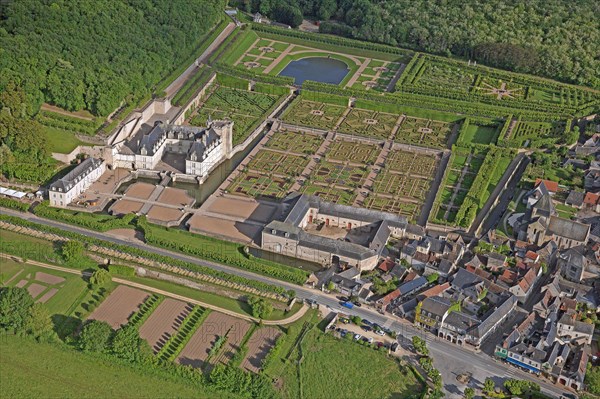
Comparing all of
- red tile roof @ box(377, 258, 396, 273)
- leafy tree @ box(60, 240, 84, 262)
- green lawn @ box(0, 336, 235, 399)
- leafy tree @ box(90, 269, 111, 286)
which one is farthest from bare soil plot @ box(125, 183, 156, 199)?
red tile roof @ box(377, 258, 396, 273)

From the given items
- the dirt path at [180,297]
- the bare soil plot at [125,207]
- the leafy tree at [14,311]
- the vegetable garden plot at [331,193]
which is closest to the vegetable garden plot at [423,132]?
the vegetable garden plot at [331,193]

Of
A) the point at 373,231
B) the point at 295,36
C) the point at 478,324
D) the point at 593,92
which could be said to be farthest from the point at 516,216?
the point at 295,36

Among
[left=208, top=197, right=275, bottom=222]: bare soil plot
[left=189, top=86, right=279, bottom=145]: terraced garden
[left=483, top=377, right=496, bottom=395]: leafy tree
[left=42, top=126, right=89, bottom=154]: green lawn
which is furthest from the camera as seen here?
[left=189, top=86, right=279, bottom=145]: terraced garden

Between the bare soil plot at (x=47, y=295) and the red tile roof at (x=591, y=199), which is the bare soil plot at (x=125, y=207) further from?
the red tile roof at (x=591, y=199)

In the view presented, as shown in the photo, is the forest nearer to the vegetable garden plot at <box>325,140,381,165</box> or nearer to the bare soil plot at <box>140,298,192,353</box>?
the vegetable garden plot at <box>325,140,381,165</box>

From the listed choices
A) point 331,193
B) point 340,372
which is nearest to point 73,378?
point 340,372

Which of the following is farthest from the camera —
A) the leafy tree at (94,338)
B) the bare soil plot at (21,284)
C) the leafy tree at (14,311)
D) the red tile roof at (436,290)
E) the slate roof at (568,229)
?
the slate roof at (568,229)
